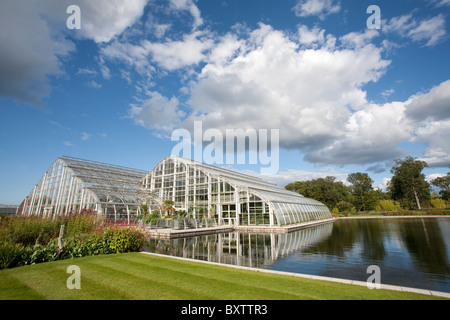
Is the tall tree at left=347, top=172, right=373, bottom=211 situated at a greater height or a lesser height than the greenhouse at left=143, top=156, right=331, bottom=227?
greater

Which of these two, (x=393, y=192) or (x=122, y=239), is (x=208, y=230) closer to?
(x=122, y=239)

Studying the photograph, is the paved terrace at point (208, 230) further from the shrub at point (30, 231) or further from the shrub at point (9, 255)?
the shrub at point (9, 255)

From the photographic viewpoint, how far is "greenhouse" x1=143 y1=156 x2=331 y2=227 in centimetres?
2815

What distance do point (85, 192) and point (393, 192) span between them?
273 ft

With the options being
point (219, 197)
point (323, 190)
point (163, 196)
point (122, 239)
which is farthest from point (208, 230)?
point (323, 190)

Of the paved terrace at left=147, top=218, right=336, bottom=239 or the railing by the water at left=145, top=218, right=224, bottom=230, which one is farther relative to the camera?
the railing by the water at left=145, top=218, right=224, bottom=230

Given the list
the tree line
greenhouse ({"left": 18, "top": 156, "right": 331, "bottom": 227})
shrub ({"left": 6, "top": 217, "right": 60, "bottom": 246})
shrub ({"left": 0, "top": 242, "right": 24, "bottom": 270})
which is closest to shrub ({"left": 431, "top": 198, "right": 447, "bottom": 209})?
the tree line

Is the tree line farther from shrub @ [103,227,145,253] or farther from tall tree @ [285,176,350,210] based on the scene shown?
shrub @ [103,227,145,253]

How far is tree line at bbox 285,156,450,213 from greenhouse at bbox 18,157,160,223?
5480cm

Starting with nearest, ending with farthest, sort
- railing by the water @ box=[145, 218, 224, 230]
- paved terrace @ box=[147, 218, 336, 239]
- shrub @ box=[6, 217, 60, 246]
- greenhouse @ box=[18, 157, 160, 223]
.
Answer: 1. shrub @ box=[6, 217, 60, 246]
2. paved terrace @ box=[147, 218, 336, 239]
3. railing by the water @ box=[145, 218, 224, 230]
4. greenhouse @ box=[18, 157, 160, 223]

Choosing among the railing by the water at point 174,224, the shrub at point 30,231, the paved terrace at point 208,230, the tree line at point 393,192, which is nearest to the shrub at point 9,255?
the shrub at point 30,231
